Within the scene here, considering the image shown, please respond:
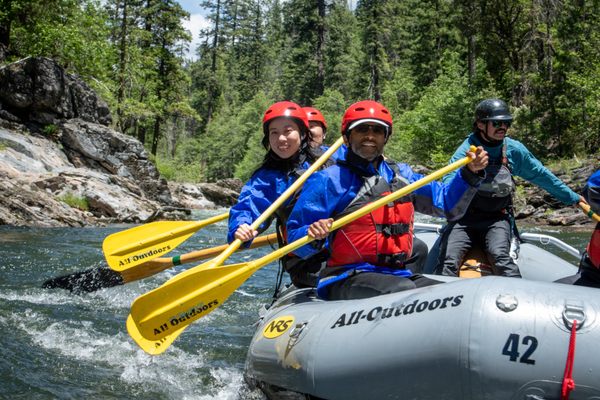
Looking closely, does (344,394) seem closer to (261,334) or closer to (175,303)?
(261,334)

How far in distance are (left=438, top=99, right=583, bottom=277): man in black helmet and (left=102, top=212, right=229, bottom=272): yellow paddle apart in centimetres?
224

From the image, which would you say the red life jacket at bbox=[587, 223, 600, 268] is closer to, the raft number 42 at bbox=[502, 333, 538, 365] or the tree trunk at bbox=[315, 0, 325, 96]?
the raft number 42 at bbox=[502, 333, 538, 365]

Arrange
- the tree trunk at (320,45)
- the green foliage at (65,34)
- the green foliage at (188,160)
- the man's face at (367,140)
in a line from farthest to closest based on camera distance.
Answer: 1. the green foliage at (188,160)
2. the tree trunk at (320,45)
3. the green foliage at (65,34)
4. the man's face at (367,140)

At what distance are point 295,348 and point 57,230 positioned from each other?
8718mm

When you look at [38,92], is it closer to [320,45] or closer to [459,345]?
[459,345]

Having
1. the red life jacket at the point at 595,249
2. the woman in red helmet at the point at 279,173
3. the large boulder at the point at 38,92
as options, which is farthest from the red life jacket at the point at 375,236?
the large boulder at the point at 38,92

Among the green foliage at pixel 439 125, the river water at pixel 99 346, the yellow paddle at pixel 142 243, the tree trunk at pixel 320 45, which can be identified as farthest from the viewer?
the tree trunk at pixel 320 45

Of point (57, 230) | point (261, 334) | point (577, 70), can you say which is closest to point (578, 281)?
point (261, 334)

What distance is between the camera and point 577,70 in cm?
1884

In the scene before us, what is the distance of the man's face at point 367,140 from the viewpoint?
10.5ft

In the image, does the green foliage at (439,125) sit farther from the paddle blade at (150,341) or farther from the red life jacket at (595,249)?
the paddle blade at (150,341)

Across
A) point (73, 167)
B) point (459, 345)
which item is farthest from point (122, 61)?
point (459, 345)

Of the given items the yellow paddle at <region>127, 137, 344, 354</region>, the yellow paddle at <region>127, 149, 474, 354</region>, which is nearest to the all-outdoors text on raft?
the yellow paddle at <region>127, 149, 474, 354</region>

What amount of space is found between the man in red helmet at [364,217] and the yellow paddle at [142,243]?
239 centimetres
